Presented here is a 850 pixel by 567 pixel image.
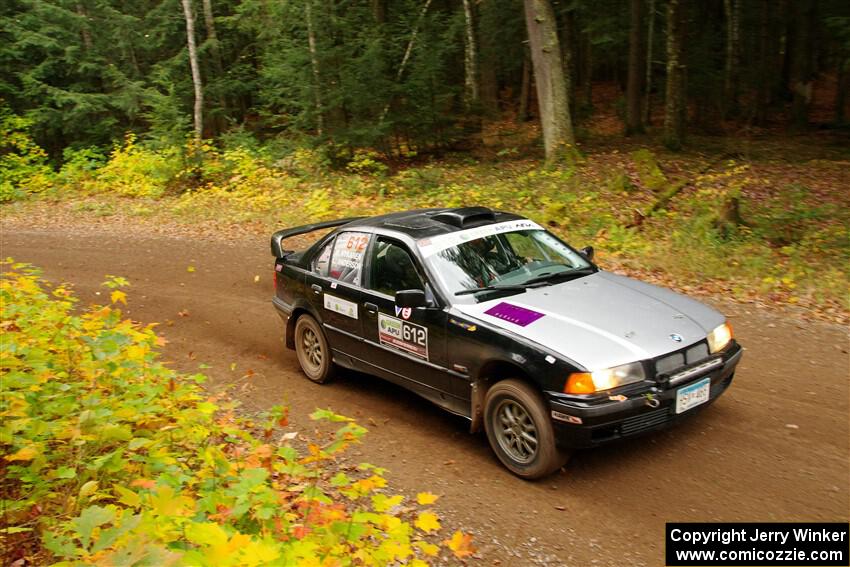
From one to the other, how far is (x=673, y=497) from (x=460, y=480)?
154cm

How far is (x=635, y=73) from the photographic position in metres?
19.2

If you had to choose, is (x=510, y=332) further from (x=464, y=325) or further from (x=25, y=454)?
(x=25, y=454)

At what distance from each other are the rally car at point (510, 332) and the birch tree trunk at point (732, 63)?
67.0 ft

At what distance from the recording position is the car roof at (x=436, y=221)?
237 inches

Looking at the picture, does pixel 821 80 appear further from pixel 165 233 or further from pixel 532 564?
pixel 532 564

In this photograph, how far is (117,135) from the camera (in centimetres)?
2373

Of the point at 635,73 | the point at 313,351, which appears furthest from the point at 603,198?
the point at 313,351

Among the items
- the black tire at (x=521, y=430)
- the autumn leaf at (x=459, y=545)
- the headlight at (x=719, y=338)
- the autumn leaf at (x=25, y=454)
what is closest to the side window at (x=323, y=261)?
the black tire at (x=521, y=430)

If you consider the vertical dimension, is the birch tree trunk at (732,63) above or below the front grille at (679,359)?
above

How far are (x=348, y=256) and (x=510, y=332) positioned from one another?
7.84ft

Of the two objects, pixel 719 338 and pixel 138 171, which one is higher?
pixel 138 171

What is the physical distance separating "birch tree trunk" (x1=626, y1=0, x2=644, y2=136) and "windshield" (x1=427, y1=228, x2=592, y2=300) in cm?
1450

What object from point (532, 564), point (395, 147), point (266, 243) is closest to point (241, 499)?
point (532, 564)

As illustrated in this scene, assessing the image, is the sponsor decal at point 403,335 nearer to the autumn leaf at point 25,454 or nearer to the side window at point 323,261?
the side window at point 323,261
